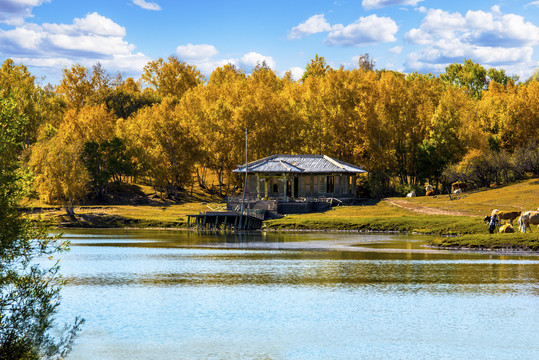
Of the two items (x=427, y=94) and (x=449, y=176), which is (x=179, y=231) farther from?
(x=427, y=94)

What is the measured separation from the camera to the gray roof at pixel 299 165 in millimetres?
90875

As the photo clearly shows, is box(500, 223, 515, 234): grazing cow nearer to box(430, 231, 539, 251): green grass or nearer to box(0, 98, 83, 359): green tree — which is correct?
box(430, 231, 539, 251): green grass

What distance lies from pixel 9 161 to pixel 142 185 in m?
93.4

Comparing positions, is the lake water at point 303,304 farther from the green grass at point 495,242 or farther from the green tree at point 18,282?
the green tree at point 18,282

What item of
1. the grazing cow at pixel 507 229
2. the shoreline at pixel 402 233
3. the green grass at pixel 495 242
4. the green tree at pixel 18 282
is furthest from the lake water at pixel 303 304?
the grazing cow at pixel 507 229

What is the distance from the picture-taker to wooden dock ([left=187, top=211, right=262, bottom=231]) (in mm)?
77562

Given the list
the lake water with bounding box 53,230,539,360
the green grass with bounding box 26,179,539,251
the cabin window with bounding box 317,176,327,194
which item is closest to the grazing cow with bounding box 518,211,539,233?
the green grass with bounding box 26,179,539,251

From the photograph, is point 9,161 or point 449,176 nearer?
point 9,161

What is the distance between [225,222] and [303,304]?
48346mm

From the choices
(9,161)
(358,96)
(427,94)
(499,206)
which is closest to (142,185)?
(358,96)

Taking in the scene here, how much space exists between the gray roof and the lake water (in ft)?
126

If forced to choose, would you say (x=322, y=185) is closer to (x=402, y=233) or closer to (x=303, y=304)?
(x=402, y=233)

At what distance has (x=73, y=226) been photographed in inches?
3169

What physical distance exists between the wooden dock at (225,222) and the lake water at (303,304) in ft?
80.9
